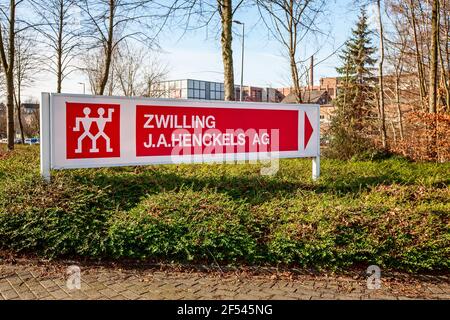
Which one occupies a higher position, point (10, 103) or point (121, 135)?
point (10, 103)

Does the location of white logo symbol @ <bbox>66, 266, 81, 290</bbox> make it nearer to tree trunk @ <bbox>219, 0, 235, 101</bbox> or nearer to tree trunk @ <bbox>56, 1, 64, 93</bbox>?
tree trunk @ <bbox>219, 0, 235, 101</bbox>

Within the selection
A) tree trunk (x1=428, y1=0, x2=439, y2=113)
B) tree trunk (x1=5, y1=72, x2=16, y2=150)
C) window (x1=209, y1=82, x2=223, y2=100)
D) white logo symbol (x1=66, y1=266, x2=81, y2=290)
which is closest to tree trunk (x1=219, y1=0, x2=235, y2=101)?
tree trunk (x1=428, y1=0, x2=439, y2=113)

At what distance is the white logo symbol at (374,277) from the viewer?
4.36 metres

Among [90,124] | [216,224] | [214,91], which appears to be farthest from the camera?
[214,91]

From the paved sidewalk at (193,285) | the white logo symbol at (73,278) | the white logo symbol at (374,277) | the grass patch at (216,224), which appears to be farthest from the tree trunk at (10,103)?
the white logo symbol at (374,277)

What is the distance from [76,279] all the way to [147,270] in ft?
2.45

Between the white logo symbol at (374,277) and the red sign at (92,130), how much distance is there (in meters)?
4.04

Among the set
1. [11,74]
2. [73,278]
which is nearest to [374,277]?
[73,278]

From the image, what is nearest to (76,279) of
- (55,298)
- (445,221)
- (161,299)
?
(55,298)

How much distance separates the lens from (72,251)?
489 centimetres

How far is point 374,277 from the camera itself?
4.53 m

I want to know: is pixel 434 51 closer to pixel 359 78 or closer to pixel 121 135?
pixel 121 135

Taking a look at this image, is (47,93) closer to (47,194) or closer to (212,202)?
(47,194)

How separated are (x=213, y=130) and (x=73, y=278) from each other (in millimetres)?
3654
